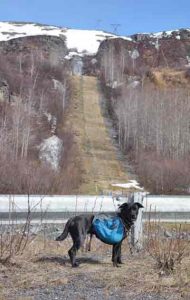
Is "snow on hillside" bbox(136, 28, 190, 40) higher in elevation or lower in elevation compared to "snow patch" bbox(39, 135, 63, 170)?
higher

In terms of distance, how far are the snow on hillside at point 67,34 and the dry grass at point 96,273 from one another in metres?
91.6

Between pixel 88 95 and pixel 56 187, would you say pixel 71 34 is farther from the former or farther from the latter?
pixel 56 187

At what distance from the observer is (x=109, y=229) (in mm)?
6211

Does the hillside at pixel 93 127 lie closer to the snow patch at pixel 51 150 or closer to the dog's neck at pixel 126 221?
the snow patch at pixel 51 150

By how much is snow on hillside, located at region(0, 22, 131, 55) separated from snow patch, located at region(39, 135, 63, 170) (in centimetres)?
6371

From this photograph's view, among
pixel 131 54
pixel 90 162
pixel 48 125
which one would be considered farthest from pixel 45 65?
pixel 131 54

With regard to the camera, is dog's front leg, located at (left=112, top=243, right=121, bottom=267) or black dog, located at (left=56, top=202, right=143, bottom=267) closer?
black dog, located at (left=56, top=202, right=143, bottom=267)

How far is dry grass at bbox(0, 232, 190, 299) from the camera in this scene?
5.34 metres

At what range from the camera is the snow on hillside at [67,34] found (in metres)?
104

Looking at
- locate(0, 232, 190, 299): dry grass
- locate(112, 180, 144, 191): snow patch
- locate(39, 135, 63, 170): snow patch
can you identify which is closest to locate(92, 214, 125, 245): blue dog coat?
locate(0, 232, 190, 299): dry grass

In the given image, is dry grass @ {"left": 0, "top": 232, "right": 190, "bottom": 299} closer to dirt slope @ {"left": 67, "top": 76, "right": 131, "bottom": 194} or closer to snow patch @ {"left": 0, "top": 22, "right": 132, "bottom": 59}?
dirt slope @ {"left": 67, "top": 76, "right": 131, "bottom": 194}

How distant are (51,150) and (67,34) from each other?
89.3 meters

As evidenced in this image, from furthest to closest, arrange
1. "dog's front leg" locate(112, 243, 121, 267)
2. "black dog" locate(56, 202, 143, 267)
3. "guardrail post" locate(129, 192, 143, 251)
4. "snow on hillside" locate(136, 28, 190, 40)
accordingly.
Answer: "snow on hillside" locate(136, 28, 190, 40) → "guardrail post" locate(129, 192, 143, 251) → "dog's front leg" locate(112, 243, 121, 267) → "black dog" locate(56, 202, 143, 267)

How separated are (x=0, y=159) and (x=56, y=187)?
4.60 metres
